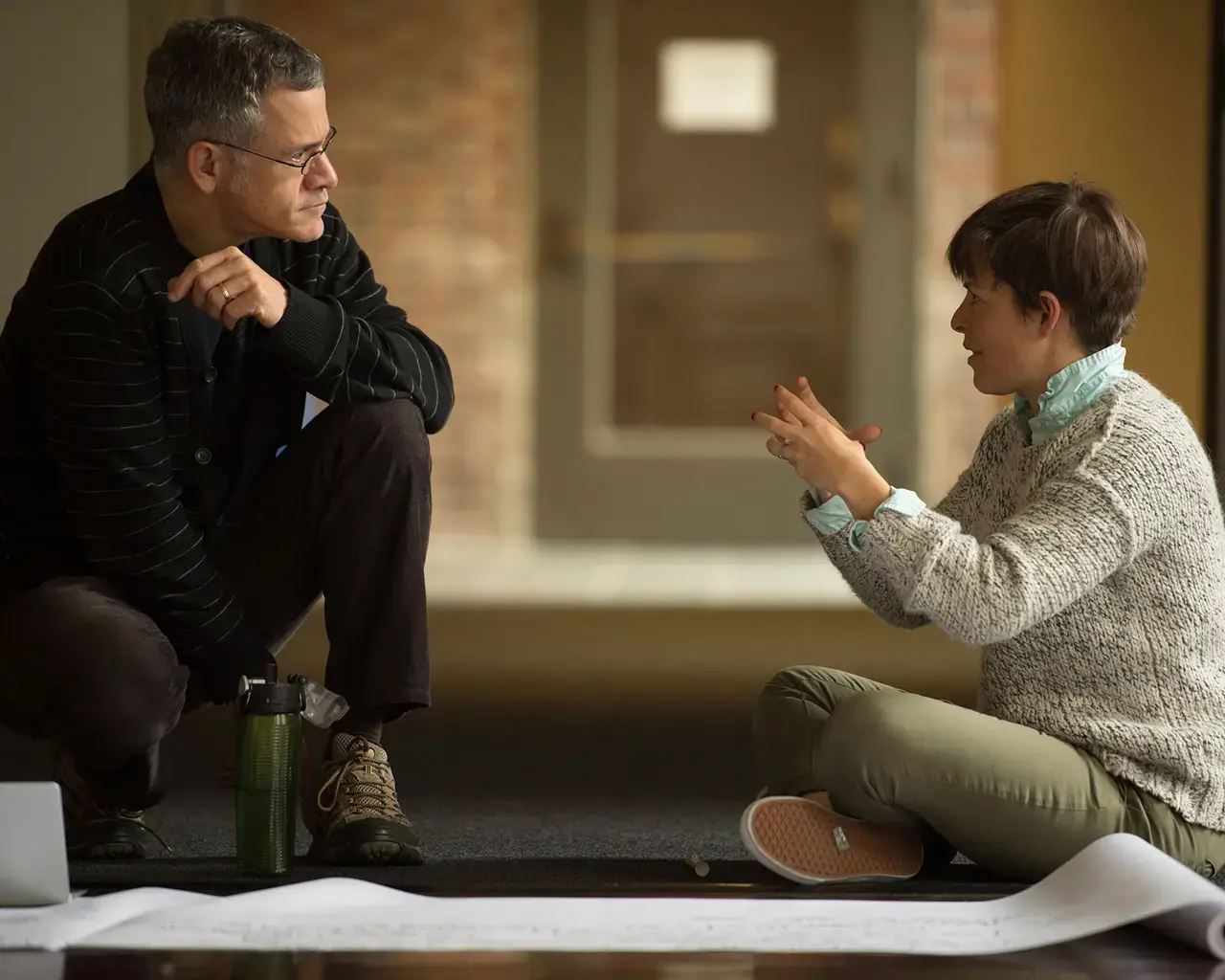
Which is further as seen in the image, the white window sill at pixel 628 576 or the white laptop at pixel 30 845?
the white window sill at pixel 628 576

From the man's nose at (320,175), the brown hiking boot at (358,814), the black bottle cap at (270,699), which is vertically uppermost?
the man's nose at (320,175)

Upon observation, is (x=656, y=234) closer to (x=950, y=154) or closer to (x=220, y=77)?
(x=950, y=154)

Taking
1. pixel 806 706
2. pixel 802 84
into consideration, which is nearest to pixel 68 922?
pixel 806 706

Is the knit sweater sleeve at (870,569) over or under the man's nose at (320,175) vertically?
under

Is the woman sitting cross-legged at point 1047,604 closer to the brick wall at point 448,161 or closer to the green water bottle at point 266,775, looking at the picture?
the green water bottle at point 266,775

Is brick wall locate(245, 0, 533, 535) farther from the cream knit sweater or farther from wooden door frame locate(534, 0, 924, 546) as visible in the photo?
the cream knit sweater

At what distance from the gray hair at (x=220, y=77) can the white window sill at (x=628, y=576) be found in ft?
6.96

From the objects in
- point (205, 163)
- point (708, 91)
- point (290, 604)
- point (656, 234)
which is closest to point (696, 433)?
point (656, 234)

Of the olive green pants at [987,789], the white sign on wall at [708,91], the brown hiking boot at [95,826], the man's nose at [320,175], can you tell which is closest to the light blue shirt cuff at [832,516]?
the olive green pants at [987,789]

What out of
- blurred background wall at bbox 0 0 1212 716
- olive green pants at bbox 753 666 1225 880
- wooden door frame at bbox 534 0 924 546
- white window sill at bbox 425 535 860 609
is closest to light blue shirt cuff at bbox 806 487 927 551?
olive green pants at bbox 753 666 1225 880

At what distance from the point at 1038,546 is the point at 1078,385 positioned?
0.20 meters

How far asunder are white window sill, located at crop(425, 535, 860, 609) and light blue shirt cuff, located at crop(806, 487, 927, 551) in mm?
2040

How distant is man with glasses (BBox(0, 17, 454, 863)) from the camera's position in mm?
1602

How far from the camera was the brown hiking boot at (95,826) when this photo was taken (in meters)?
1.66
